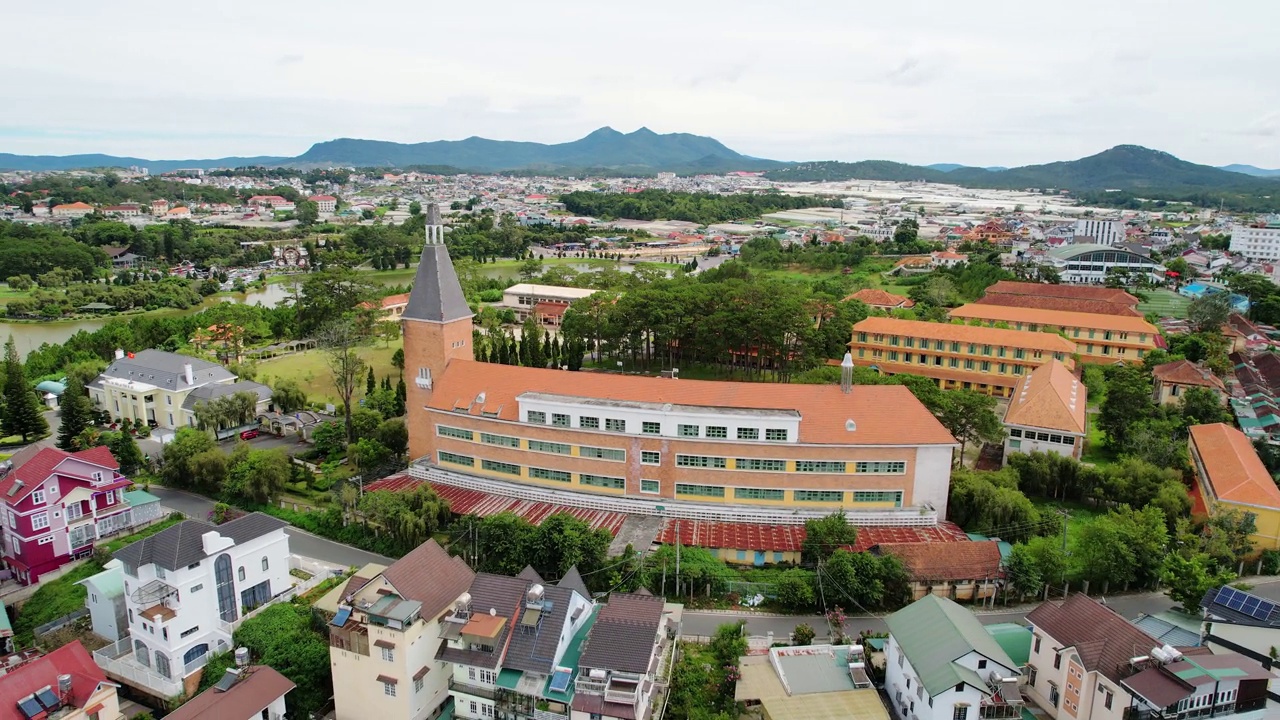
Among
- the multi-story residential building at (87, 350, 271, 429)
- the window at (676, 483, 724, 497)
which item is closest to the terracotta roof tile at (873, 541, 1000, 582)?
the window at (676, 483, 724, 497)

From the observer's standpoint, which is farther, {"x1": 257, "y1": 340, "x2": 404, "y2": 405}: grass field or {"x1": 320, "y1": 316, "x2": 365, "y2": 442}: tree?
{"x1": 257, "y1": 340, "x2": 404, "y2": 405}: grass field

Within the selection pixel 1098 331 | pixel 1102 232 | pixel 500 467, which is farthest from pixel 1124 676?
pixel 1102 232

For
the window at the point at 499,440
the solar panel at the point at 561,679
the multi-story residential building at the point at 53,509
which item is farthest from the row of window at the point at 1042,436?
the multi-story residential building at the point at 53,509

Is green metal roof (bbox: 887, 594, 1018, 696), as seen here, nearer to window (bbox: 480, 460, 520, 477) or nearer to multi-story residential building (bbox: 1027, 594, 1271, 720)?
multi-story residential building (bbox: 1027, 594, 1271, 720)

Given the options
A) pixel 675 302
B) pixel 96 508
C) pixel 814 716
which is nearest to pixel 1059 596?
pixel 814 716

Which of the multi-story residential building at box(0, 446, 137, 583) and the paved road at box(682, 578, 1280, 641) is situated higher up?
the multi-story residential building at box(0, 446, 137, 583)

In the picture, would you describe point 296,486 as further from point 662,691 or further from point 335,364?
point 662,691
